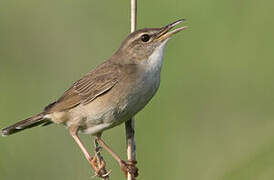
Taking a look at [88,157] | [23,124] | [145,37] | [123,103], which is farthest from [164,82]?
[23,124]

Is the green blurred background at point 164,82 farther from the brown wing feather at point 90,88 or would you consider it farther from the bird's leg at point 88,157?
the brown wing feather at point 90,88

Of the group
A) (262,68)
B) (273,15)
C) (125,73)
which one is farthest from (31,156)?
(273,15)

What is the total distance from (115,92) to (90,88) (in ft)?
1.22

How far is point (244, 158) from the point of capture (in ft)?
13.0

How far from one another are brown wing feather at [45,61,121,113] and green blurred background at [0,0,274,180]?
0.50 meters

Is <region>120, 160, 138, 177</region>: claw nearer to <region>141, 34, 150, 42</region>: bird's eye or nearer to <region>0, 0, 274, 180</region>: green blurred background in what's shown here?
<region>0, 0, 274, 180</region>: green blurred background

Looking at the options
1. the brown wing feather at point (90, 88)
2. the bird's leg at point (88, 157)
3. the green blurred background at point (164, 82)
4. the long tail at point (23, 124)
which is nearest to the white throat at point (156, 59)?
the brown wing feather at point (90, 88)

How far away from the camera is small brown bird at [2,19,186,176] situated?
4480 mm

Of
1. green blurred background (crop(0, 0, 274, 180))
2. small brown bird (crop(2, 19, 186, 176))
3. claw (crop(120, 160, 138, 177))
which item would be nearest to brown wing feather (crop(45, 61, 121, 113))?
small brown bird (crop(2, 19, 186, 176))

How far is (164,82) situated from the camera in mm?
5633

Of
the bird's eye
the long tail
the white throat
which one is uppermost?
the bird's eye

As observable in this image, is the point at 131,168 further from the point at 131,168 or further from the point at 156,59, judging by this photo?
the point at 156,59

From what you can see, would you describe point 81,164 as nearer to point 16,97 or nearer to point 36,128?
point 36,128

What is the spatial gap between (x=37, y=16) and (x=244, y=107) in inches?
127
